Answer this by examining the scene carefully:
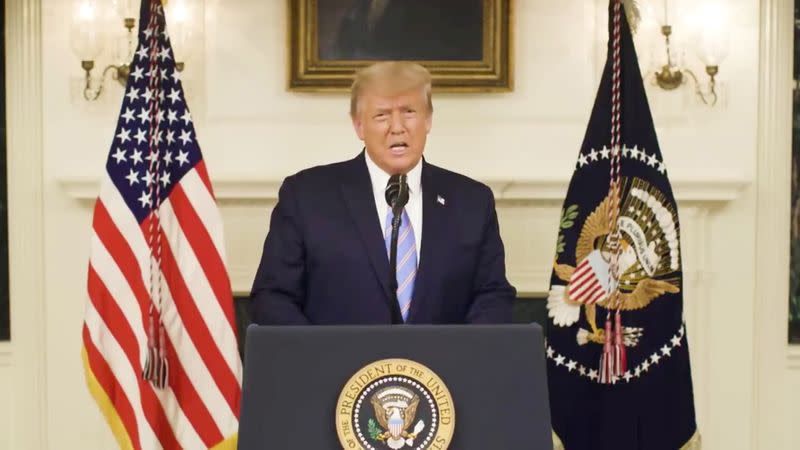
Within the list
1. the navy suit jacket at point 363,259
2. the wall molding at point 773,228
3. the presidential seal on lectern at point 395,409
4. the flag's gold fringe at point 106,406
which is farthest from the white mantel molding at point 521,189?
the presidential seal on lectern at point 395,409

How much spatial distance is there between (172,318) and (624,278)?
1646 mm

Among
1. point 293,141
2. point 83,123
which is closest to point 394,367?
point 293,141

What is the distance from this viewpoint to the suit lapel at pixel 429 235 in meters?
2.79

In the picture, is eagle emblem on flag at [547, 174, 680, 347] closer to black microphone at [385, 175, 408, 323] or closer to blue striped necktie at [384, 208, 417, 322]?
blue striped necktie at [384, 208, 417, 322]

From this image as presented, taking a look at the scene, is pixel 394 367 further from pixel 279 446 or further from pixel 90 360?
pixel 90 360

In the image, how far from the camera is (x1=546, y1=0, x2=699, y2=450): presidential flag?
3.92 meters

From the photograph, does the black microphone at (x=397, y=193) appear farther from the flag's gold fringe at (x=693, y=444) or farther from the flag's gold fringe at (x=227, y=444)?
the flag's gold fringe at (x=693, y=444)

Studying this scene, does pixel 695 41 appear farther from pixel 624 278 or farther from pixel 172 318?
pixel 172 318

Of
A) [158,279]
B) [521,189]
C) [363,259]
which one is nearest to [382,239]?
[363,259]

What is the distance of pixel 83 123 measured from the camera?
15.4 feet

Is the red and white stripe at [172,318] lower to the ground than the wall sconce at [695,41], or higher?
lower

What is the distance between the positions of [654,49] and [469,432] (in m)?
3.14

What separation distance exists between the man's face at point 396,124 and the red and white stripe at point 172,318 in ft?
3.93

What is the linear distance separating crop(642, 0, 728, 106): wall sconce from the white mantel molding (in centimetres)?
42
